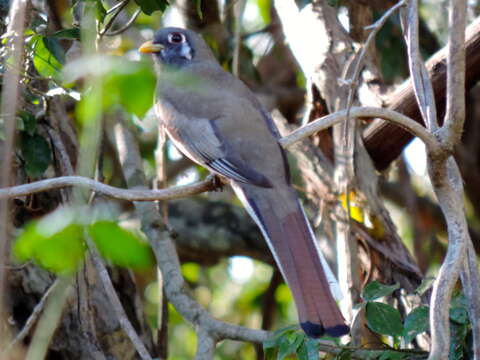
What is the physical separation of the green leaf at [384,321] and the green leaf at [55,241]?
70.7 inches

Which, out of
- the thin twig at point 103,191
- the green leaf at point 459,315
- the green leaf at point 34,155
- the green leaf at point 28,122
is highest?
the green leaf at point 28,122

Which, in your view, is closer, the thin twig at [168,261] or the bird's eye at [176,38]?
the thin twig at [168,261]

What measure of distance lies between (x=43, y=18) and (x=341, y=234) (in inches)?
70.1

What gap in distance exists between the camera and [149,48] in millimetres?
4672

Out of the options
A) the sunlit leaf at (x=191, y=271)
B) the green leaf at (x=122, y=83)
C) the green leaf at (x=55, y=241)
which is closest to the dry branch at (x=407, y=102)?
the sunlit leaf at (x=191, y=271)

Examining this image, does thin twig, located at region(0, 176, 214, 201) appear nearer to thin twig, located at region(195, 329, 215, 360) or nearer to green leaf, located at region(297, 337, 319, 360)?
green leaf, located at region(297, 337, 319, 360)

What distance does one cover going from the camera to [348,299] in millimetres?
3959

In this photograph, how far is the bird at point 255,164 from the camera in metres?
3.13

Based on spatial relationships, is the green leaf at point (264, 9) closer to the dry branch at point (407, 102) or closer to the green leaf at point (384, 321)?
the dry branch at point (407, 102)

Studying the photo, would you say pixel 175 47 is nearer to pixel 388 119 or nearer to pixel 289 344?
pixel 388 119

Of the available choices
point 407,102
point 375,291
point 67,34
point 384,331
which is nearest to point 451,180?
point 375,291

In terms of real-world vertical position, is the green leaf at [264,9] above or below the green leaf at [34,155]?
above

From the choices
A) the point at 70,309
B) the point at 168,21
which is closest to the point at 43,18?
the point at 70,309

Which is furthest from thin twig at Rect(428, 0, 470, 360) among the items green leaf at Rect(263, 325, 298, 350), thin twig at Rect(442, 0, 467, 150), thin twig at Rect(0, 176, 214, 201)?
thin twig at Rect(0, 176, 214, 201)
